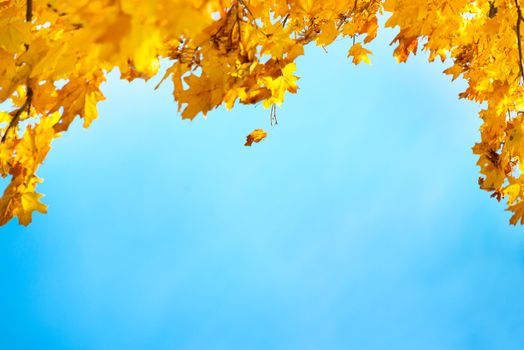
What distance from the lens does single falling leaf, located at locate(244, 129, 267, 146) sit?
2137 mm

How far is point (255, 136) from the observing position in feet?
7.04

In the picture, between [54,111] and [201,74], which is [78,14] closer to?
[201,74]

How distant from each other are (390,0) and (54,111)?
1316 mm

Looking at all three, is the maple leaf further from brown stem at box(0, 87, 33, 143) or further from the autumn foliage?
brown stem at box(0, 87, 33, 143)

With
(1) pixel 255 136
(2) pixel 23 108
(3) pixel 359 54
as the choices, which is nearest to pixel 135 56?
(2) pixel 23 108

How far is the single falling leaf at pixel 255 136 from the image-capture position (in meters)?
2.14

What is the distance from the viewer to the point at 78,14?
603 millimetres

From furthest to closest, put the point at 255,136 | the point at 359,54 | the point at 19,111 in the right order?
the point at 359,54
the point at 255,136
the point at 19,111

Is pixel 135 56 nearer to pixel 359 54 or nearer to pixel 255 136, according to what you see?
pixel 255 136

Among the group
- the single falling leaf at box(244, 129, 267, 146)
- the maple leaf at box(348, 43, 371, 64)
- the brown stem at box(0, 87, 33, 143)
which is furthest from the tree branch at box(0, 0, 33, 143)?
the maple leaf at box(348, 43, 371, 64)

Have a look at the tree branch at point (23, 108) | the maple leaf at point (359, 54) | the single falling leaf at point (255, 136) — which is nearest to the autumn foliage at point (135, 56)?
the tree branch at point (23, 108)

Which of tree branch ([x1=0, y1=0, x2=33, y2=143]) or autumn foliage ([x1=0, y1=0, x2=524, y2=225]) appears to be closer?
autumn foliage ([x1=0, y1=0, x2=524, y2=225])

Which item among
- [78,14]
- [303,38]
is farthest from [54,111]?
[303,38]

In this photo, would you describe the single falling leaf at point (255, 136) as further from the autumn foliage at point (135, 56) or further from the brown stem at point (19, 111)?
the brown stem at point (19, 111)
